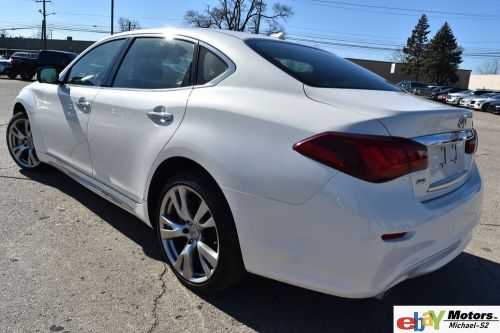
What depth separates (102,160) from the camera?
140 inches

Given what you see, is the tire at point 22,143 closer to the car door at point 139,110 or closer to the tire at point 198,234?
the car door at point 139,110

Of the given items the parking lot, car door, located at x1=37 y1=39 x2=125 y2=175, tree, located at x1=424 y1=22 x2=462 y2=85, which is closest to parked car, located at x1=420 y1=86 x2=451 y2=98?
tree, located at x1=424 y1=22 x2=462 y2=85

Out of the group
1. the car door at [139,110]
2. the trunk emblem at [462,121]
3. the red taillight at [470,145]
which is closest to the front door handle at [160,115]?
the car door at [139,110]

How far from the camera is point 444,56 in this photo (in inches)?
2847

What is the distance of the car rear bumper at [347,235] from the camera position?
82.6 inches

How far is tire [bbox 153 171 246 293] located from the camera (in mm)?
2592

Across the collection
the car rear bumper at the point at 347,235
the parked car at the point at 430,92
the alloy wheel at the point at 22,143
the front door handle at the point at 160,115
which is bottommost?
the parked car at the point at 430,92

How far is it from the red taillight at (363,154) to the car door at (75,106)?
2263 mm

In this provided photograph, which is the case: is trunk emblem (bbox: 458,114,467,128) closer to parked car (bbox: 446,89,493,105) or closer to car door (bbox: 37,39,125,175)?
car door (bbox: 37,39,125,175)

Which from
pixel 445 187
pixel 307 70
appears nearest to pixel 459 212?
pixel 445 187

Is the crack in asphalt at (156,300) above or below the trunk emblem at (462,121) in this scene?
below

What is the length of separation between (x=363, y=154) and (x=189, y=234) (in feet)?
4.34

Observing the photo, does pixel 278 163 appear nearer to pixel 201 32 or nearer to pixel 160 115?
pixel 160 115

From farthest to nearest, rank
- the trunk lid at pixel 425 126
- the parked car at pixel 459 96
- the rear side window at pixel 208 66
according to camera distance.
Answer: the parked car at pixel 459 96
the rear side window at pixel 208 66
the trunk lid at pixel 425 126
